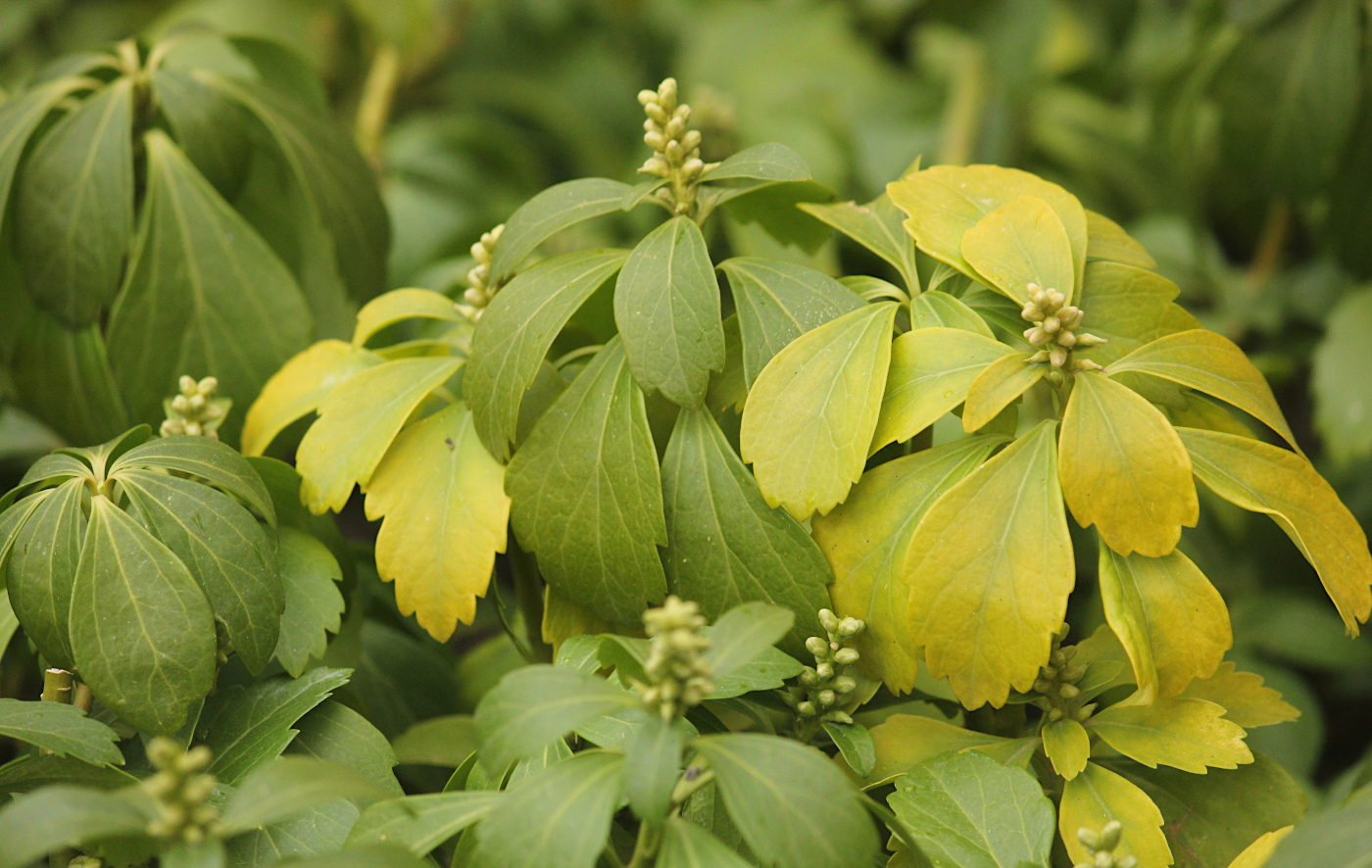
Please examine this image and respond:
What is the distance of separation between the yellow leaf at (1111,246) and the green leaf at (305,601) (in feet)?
1.91

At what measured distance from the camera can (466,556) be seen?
667 mm

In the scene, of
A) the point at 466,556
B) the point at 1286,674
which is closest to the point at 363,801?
the point at 466,556

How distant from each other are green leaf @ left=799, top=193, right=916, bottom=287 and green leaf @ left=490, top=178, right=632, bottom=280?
151 millimetres

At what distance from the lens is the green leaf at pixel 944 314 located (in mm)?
644

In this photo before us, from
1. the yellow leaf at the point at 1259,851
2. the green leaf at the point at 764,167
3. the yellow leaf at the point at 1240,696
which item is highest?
the green leaf at the point at 764,167

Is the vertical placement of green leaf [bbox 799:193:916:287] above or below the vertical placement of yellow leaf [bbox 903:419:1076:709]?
above

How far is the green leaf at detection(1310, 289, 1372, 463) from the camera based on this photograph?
3.78 ft

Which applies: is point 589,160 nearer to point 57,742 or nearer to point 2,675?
point 2,675

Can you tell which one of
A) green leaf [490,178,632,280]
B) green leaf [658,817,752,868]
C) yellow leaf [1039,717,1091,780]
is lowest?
yellow leaf [1039,717,1091,780]

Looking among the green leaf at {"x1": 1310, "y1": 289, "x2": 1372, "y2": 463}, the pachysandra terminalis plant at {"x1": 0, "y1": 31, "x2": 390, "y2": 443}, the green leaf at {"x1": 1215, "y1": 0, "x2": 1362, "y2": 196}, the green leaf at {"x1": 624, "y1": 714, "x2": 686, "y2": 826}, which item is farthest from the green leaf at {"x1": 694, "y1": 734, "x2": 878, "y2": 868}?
the green leaf at {"x1": 1215, "y1": 0, "x2": 1362, "y2": 196}

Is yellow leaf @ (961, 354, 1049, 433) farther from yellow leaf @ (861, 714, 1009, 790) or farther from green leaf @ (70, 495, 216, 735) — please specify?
green leaf @ (70, 495, 216, 735)

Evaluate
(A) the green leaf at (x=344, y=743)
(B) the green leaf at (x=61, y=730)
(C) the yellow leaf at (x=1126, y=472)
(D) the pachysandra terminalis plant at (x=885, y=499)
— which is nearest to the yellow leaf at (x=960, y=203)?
Answer: (D) the pachysandra terminalis plant at (x=885, y=499)

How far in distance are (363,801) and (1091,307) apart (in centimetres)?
58

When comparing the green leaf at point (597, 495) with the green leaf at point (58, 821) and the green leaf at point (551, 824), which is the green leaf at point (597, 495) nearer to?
the green leaf at point (551, 824)
